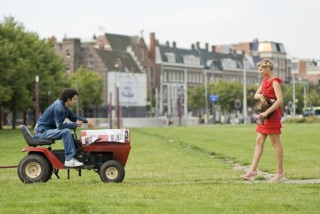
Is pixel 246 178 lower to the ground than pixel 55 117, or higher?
lower

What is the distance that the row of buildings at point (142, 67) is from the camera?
139 m

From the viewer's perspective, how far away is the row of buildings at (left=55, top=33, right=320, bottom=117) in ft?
456

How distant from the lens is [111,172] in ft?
48.9

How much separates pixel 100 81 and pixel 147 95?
84.2 feet

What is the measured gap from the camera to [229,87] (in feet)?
512

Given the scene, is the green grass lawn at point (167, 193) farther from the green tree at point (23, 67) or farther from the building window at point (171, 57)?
the building window at point (171, 57)

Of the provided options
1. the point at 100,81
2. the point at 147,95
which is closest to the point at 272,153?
the point at 100,81

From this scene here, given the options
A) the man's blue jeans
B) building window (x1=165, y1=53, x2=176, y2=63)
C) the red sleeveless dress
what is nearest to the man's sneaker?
the man's blue jeans

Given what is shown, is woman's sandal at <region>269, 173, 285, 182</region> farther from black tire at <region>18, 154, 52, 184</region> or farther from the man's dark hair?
black tire at <region>18, 154, 52, 184</region>

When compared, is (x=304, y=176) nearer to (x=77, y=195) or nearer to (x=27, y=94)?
(x=77, y=195)

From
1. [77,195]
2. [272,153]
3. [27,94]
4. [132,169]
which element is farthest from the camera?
[27,94]

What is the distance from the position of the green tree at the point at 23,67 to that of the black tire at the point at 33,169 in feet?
154

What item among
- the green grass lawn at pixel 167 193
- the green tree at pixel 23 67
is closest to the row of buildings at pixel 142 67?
the green tree at pixel 23 67

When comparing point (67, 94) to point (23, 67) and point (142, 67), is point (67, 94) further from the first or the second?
point (142, 67)
